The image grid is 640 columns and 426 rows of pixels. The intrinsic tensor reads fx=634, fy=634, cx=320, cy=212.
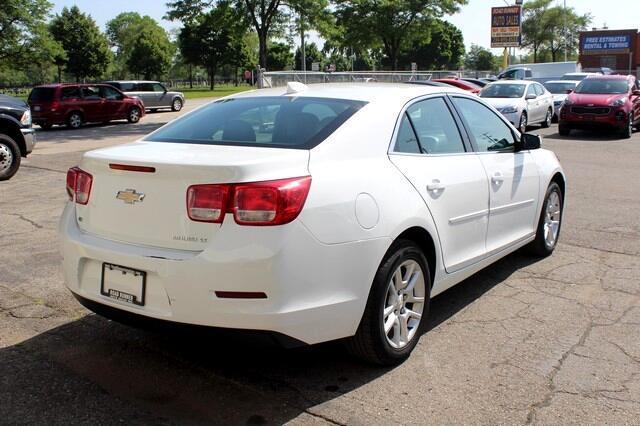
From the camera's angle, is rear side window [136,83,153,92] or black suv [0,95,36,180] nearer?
black suv [0,95,36,180]

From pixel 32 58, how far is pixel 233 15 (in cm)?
2604

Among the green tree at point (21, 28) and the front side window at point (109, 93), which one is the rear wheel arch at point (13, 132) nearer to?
the front side window at point (109, 93)

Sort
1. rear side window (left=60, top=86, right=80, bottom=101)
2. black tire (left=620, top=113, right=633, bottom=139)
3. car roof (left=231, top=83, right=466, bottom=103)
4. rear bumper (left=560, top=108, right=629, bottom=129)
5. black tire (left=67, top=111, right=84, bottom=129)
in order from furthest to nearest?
black tire (left=67, top=111, right=84, bottom=129) < rear side window (left=60, top=86, right=80, bottom=101) < black tire (left=620, top=113, right=633, bottom=139) < rear bumper (left=560, top=108, right=629, bottom=129) < car roof (left=231, top=83, right=466, bottom=103)

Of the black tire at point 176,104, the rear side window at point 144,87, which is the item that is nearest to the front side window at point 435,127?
the rear side window at point 144,87

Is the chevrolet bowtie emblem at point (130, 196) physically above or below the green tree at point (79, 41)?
below

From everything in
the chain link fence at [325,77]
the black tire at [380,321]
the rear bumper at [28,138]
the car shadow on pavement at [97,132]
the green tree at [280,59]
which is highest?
the green tree at [280,59]

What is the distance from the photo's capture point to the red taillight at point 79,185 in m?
3.57

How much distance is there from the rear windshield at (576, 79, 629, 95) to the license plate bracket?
56.6 feet

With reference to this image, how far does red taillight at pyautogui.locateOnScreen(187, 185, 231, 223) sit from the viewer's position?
302 centimetres

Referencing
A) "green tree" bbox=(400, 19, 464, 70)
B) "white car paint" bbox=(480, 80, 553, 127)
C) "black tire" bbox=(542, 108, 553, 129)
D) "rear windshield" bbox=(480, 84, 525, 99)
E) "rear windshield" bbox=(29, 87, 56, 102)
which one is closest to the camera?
"white car paint" bbox=(480, 80, 553, 127)

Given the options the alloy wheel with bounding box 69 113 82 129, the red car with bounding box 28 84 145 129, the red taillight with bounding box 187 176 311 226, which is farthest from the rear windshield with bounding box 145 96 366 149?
the alloy wheel with bounding box 69 113 82 129

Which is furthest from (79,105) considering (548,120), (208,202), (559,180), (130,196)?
(208,202)

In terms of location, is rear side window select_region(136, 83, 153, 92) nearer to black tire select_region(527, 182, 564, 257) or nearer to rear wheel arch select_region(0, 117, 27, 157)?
rear wheel arch select_region(0, 117, 27, 157)

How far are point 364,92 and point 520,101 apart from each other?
1505 centimetres
